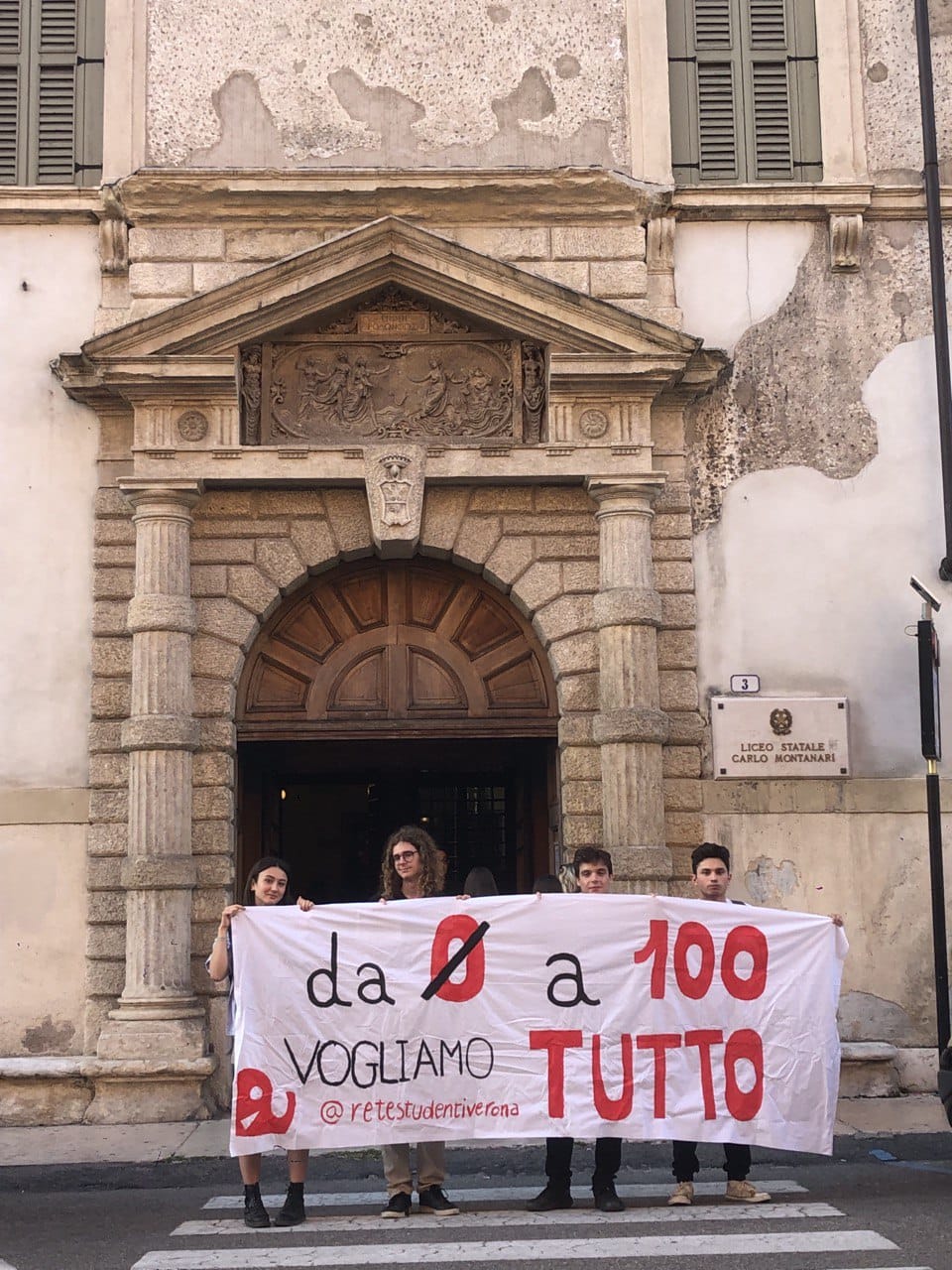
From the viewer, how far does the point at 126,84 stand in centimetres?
1280

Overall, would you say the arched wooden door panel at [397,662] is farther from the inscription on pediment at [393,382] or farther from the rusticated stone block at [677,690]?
the inscription on pediment at [393,382]

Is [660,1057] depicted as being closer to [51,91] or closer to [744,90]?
[744,90]

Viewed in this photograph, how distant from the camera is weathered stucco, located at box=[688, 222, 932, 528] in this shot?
12609 millimetres

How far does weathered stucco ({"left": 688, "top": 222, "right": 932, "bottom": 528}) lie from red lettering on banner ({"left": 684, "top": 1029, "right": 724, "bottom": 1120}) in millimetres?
5228

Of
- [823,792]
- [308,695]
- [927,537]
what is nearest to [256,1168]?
[308,695]

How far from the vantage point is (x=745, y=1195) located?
7.97 m

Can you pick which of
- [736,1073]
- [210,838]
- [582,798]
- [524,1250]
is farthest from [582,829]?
[524,1250]

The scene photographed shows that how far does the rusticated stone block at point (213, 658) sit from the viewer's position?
39.9ft

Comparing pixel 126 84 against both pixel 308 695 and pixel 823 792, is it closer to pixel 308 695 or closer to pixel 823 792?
pixel 308 695

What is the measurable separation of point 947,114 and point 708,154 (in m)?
1.97

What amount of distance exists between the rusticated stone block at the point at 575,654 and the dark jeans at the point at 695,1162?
4.75 metres

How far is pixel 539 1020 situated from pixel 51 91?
8861 millimetres

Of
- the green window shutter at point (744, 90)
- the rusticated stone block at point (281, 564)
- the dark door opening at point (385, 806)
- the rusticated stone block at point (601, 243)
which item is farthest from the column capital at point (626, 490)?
the green window shutter at point (744, 90)

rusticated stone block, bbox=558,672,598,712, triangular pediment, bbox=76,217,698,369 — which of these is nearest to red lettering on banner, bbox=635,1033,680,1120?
rusticated stone block, bbox=558,672,598,712
